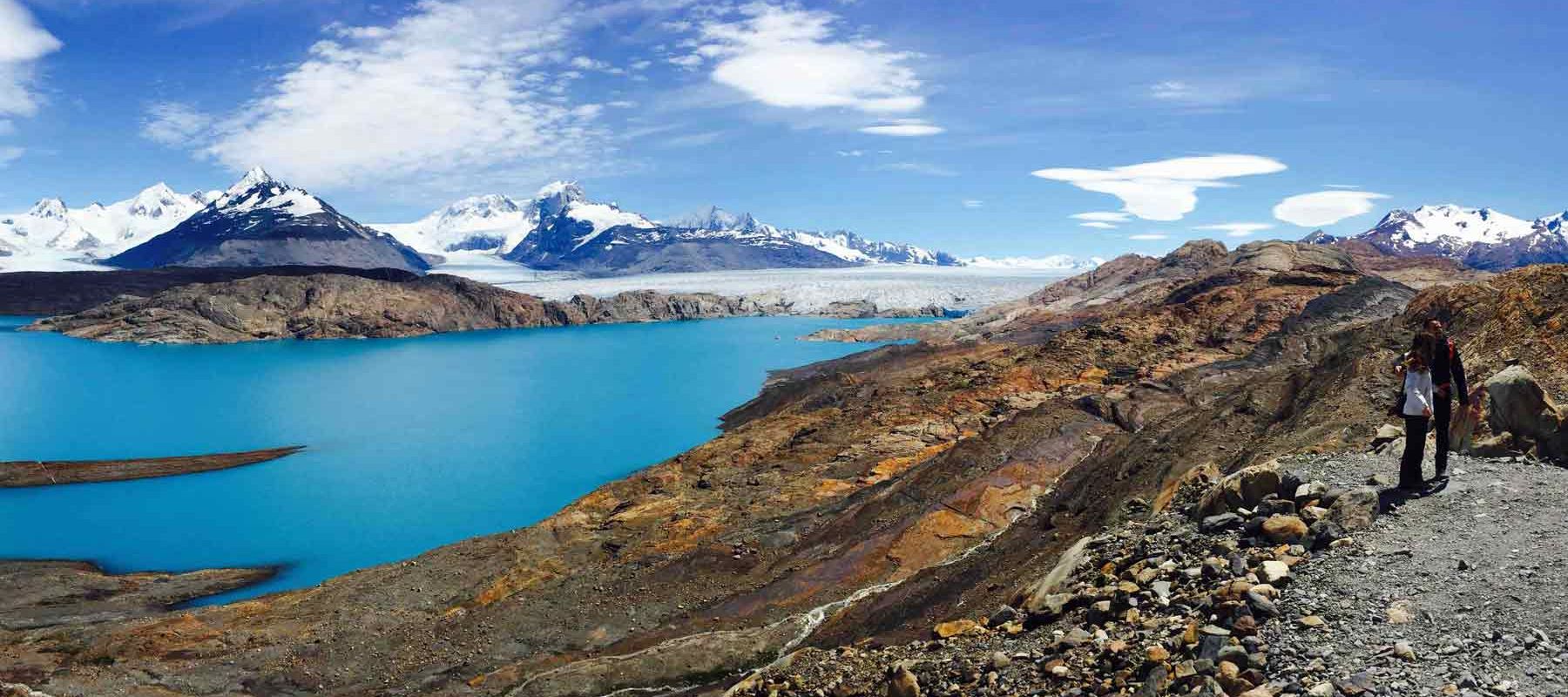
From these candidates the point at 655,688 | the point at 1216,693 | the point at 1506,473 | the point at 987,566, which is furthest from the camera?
the point at 987,566

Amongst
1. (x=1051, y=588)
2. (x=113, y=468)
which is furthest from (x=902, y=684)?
(x=113, y=468)

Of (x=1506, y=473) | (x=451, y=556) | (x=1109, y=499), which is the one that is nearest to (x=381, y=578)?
(x=451, y=556)

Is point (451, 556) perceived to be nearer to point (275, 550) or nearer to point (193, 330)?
point (275, 550)

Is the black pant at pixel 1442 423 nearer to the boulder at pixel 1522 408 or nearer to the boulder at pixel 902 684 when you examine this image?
the boulder at pixel 1522 408

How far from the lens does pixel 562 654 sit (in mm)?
19688

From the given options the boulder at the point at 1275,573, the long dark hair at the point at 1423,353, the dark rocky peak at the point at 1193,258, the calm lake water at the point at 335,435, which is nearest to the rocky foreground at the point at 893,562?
the boulder at the point at 1275,573

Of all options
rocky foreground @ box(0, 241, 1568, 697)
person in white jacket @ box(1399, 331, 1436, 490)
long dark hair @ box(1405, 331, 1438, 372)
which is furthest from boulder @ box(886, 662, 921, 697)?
long dark hair @ box(1405, 331, 1438, 372)

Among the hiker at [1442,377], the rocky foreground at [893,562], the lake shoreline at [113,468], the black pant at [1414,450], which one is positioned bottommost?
the lake shoreline at [113,468]

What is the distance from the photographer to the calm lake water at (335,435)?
111 ft

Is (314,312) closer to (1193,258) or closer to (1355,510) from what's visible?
(1193,258)

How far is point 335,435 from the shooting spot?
181 ft

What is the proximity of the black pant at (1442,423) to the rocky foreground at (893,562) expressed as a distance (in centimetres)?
84

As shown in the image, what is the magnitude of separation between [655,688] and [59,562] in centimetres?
2526

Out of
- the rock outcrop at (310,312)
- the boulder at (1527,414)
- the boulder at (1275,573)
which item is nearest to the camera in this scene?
the boulder at (1275,573)
